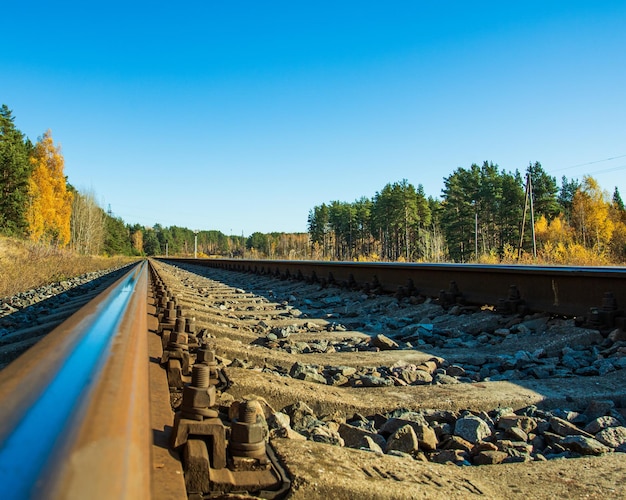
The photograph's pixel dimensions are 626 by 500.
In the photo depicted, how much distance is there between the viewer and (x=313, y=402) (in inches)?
90.7

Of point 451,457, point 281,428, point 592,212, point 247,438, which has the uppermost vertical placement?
point 592,212

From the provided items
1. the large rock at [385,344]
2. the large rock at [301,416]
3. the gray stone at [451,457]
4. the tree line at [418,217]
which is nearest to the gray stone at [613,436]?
the gray stone at [451,457]

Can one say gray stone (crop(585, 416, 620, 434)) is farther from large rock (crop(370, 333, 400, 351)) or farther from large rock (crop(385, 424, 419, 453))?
large rock (crop(370, 333, 400, 351))

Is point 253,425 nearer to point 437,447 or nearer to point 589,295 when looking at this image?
point 437,447

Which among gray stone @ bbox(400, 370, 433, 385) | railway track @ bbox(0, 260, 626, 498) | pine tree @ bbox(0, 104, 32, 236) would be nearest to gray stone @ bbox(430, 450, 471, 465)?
railway track @ bbox(0, 260, 626, 498)

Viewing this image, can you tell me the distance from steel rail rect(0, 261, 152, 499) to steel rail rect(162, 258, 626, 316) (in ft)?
14.3

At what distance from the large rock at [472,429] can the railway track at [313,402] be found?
0.02m

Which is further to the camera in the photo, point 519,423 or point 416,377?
point 416,377

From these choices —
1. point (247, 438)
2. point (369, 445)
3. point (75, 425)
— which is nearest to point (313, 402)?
point (369, 445)

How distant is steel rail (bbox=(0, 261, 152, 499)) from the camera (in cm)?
58

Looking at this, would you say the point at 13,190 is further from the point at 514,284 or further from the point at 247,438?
the point at 247,438

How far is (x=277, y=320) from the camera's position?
219 inches

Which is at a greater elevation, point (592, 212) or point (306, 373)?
point (592, 212)

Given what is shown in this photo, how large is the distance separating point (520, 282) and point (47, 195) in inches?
1922
